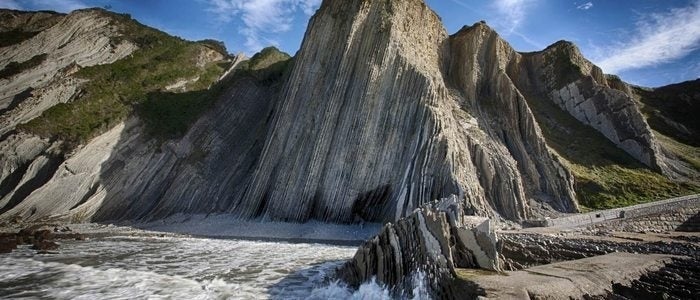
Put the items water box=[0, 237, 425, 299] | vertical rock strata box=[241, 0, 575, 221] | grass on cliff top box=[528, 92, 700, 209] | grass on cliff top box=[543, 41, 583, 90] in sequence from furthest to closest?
grass on cliff top box=[543, 41, 583, 90], grass on cliff top box=[528, 92, 700, 209], vertical rock strata box=[241, 0, 575, 221], water box=[0, 237, 425, 299]

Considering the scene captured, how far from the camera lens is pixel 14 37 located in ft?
126

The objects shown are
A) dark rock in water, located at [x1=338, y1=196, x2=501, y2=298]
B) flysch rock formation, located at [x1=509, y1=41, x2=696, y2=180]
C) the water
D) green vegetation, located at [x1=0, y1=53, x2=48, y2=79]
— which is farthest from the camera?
flysch rock formation, located at [x1=509, y1=41, x2=696, y2=180]

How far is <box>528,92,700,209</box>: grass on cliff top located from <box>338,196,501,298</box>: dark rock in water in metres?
24.6

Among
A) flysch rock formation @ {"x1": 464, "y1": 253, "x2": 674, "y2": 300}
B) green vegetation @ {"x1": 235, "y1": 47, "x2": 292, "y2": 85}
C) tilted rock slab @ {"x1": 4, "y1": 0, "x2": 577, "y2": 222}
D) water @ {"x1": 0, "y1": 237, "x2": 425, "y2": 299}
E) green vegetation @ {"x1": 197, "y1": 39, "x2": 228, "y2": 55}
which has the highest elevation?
green vegetation @ {"x1": 197, "y1": 39, "x2": 228, "y2": 55}

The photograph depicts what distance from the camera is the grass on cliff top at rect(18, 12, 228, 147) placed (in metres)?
31.6

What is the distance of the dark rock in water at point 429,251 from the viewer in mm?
8406

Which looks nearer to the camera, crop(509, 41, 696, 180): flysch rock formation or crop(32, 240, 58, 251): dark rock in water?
crop(32, 240, 58, 251): dark rock in water

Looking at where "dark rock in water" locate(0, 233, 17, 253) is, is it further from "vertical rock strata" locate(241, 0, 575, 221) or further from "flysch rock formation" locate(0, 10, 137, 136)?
"flysch rock formation" locate(0, 10, 137, 136)

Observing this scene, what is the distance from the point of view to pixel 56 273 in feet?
38.2

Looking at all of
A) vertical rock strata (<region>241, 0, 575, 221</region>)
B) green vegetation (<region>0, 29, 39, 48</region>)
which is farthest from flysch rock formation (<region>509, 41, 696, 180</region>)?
green vegetation (<region>0, 29, 39, 48</region>)

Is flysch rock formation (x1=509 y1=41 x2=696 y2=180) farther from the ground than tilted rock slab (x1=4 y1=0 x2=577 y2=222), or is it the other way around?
flysch rock formation (x1=509 y1=41 x2=696 y2=180)

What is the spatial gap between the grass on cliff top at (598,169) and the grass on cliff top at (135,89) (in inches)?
1312

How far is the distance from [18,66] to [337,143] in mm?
30016

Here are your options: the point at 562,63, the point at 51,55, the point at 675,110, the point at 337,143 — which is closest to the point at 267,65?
the point at 51,55
